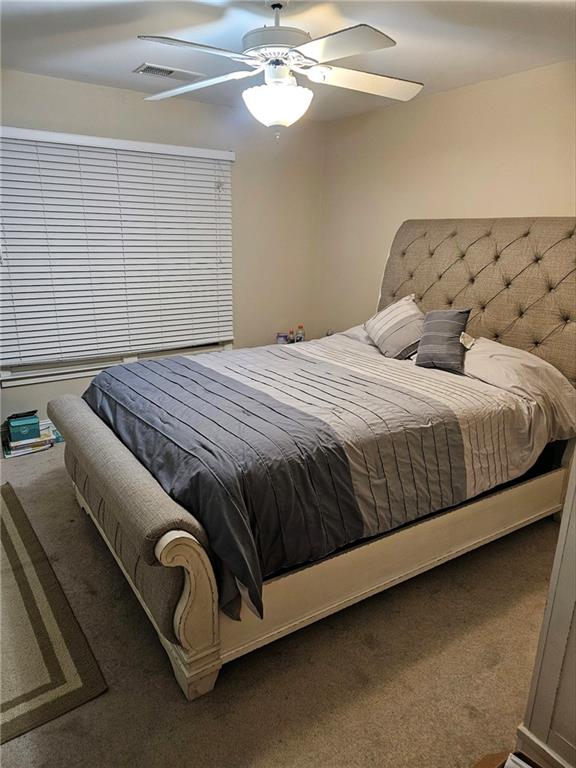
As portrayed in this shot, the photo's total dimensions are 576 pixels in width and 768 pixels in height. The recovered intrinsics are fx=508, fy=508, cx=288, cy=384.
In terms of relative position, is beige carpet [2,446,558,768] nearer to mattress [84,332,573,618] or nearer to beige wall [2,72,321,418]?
mattress [84,332,573,618]

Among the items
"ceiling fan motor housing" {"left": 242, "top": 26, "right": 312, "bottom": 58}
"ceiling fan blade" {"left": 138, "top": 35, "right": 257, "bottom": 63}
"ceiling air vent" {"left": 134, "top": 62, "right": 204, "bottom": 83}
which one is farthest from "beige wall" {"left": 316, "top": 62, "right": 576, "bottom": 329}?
"ceiling fan blade" {"left": 138, "top": 35, "right": 257, "bottom": 63}

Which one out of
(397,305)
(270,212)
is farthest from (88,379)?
(397,305)

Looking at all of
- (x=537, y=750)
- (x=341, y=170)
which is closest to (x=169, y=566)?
(x=537, y=750)

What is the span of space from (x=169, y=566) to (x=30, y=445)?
230 centimetres

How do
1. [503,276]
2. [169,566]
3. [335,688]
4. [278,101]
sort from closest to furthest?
[169,566] < [335,688] < [278,101] < [503,276]

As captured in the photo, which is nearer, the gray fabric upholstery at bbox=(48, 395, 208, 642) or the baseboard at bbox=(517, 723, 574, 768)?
the baseboard at bbox=(517, 723, 574, 768)

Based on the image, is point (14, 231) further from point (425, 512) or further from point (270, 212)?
point (425, 512)

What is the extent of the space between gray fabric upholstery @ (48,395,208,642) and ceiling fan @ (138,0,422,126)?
1416mm

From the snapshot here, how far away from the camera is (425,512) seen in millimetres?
1962

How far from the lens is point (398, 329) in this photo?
298cm

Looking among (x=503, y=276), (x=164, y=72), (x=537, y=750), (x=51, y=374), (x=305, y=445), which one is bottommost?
(x=537, y=750)

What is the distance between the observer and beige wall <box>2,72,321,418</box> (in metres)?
3.13

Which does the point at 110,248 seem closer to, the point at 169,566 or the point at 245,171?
the point at 245,171

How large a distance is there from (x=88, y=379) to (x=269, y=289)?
1.62 m
